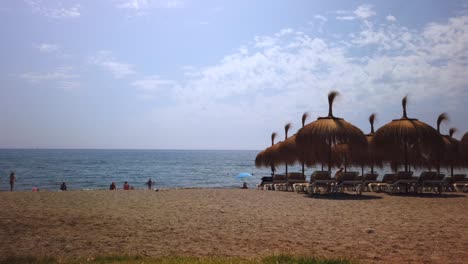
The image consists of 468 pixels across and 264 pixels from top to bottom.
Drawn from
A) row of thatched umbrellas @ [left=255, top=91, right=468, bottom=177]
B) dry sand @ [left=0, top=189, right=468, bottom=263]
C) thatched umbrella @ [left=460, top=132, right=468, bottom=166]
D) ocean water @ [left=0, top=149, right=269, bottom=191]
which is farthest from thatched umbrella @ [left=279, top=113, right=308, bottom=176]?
ocean water @ [left=0, top=149, right=269, bottom=191]

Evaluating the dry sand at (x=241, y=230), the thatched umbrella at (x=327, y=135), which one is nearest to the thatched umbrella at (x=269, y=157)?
the thatched umbrella at (x=327, y=135)

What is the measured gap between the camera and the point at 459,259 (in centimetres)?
532

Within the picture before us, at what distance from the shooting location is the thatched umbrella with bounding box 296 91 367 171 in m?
15.2

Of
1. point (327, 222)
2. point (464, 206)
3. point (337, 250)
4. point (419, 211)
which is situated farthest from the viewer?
point (464, 206)

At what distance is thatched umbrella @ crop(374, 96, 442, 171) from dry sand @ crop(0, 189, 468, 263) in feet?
13.6

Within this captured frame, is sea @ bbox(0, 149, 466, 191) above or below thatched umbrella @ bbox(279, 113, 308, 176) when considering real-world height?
below

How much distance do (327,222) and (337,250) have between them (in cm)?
287

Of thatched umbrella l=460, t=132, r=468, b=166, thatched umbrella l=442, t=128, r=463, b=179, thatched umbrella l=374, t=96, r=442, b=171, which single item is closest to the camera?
thatched umbrella l=374, t=96, r=442, b=171

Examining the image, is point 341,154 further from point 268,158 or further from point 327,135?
point 327,135

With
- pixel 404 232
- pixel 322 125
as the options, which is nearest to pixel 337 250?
pixel 404 232

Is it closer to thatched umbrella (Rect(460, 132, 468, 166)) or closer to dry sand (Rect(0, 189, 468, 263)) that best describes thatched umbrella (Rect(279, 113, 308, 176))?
thatched umbrella (Rect(460, 132, 468, 166))

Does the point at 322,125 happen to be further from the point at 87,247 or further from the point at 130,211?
the point at 87,247

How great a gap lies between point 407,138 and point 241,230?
10247 millimetres

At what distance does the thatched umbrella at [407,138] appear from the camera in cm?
1534
